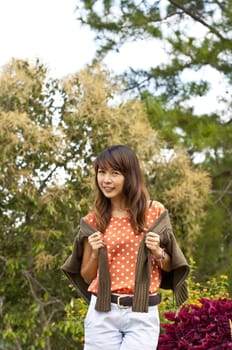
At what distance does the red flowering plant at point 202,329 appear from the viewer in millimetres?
4086

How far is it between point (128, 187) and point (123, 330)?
1.85 ft

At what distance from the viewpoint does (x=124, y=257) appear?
3363 mm

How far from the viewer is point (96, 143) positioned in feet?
26.9

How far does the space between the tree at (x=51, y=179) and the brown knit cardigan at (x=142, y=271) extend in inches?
158

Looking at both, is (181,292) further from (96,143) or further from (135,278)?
(96,143)

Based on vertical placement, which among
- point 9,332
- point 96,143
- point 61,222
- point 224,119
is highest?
point 224,119

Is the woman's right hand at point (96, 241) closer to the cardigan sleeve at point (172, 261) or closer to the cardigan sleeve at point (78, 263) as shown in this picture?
the cardigan sleeve at point (78, 263)

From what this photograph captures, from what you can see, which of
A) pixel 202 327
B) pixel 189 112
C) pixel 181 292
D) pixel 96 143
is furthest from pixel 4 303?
pixel 181 292

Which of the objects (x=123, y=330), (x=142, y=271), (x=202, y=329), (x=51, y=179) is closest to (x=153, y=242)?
(x=142, y=271)

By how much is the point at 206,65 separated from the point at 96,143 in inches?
147

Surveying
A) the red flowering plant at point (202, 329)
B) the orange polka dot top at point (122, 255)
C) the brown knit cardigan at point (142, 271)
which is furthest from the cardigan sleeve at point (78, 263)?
the red flowering plant at point (202, 329)

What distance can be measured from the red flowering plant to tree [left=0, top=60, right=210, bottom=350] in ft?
10.8

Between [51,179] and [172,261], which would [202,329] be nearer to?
[172,261]

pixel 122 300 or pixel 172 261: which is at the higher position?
pixel 172 261
